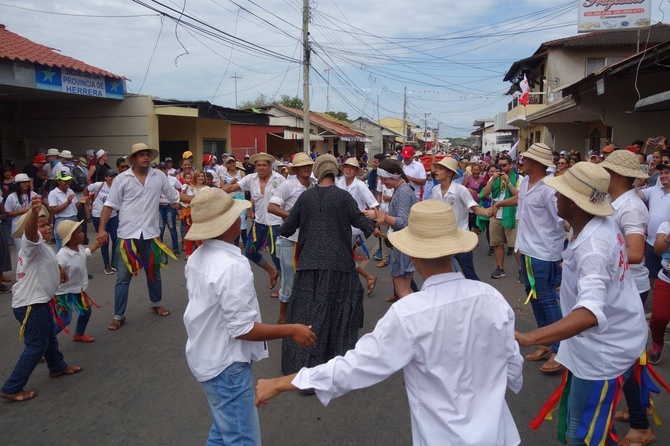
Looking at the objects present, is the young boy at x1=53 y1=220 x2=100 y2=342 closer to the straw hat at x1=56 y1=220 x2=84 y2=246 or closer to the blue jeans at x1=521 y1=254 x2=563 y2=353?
the straw hat at x1=56 y1=220 x2=84 y2=246

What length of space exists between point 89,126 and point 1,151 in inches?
107

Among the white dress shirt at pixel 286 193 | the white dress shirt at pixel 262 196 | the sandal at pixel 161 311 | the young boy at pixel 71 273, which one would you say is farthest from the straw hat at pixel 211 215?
the white dress shirt at pixel 262 196

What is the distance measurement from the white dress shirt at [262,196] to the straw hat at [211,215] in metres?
4.04

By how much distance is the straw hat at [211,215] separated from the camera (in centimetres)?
266

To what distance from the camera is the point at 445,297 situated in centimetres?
203

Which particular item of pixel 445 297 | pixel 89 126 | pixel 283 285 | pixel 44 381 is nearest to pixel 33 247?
pixel 44 381

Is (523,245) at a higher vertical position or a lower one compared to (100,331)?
higher

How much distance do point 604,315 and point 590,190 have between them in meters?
0.66

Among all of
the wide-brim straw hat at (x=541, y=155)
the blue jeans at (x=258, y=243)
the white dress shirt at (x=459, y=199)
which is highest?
the wide-brim straw hat at (x=541, y=155)

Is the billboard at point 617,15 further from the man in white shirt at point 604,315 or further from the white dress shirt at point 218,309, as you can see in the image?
the white dress shirt at point 218,309

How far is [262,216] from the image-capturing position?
7000mm

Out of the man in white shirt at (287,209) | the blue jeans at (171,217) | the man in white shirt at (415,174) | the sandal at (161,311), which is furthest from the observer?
the blue jeans at (171,217)

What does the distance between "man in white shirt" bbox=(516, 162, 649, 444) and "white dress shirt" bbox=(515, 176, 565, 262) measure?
185 cm

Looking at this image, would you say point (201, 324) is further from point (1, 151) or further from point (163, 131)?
point (163, 131)
